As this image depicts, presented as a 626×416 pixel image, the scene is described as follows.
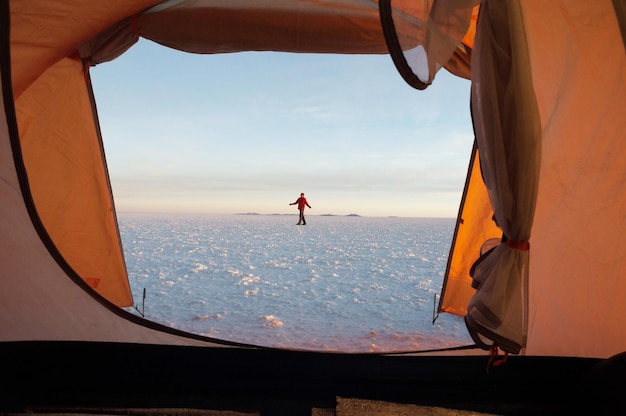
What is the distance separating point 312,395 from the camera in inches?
63.6

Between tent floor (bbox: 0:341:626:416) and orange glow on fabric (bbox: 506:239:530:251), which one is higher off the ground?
orange glow on fabric (bbox: 506:239:530:251)

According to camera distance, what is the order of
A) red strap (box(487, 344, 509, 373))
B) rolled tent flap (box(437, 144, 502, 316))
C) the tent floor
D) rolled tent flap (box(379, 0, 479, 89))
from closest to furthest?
rolled tent flap (box(379, 0, 479, 89)), red strap (box(487, 344, 509, 373)), the tent floor, rolled tent flap (box(437, 144, 502, 316))

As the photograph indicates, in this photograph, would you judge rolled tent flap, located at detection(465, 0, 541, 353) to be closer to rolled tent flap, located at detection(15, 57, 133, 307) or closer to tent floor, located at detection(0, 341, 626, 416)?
tent floor, located at detection(0, 341, 626, 416)

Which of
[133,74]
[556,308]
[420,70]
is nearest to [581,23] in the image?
[420,70]

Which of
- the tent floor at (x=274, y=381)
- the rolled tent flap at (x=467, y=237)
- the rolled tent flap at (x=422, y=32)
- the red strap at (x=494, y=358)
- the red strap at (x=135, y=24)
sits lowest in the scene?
the tent floor at (x=274, y=381)

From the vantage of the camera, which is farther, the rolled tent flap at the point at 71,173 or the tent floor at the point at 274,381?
the rolled tent flap at the point at 71,173

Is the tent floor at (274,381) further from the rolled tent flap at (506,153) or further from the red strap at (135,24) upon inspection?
the red strap at (135,24)

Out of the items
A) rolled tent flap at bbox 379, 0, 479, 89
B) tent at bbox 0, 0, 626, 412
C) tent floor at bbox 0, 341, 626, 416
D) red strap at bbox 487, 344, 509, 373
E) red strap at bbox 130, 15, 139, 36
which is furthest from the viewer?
red strap at bbox 130, 15, 139, 36

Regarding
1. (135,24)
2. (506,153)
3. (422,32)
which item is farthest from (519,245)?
(135,24)

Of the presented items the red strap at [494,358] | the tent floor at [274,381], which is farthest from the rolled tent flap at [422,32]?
the tent floor at [274,381]

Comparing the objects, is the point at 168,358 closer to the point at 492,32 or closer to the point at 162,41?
the point at 162,41

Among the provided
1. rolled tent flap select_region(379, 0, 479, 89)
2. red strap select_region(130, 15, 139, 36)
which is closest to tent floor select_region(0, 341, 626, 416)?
rolled tent flap select_region(379, 0, 479, 89)

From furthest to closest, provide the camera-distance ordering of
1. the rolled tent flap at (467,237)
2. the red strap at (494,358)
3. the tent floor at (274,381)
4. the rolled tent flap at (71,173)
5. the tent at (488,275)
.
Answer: the rolled tent flap at (467,237)
the rolled tent flap at (71,173)
the tent floor at (274,381)
the red strap at (494,358)
the tent at (488,275)

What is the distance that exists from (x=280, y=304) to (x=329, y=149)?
92.6ft
